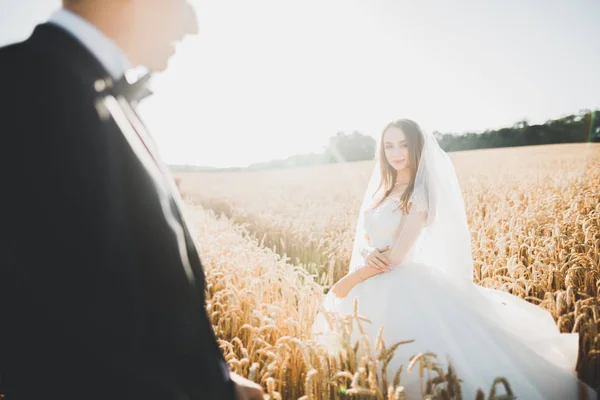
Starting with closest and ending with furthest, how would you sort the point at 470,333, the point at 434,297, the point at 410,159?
the point at 470,333, the point at 434,297, the point at 410,159

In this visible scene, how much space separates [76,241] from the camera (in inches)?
29.4

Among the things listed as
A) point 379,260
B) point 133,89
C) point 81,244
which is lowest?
point 379,260

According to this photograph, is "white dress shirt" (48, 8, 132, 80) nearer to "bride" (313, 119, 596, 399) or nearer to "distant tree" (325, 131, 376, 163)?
"bride" (313, 119, 596, 399)

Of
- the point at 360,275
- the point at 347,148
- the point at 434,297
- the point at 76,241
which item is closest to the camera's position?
the point at 76,241

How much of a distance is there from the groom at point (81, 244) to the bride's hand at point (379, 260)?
2.22 m

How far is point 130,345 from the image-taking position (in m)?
0.75

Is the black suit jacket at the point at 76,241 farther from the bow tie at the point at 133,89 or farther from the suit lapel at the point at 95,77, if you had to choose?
the bow tie at the point at 133,89

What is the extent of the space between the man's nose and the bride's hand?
2.35 metres

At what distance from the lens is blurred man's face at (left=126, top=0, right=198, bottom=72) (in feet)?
3.17

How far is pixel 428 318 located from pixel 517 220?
4.18m

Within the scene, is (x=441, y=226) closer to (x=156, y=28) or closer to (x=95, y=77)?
(x=156, y=28)

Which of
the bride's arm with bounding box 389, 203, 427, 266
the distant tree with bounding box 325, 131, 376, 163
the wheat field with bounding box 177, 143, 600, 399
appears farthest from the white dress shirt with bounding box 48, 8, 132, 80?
the distant tree with bounding box 325, 131, 376, 163

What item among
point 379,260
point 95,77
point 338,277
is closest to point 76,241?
point 95,77

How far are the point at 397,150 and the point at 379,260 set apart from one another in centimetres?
113
